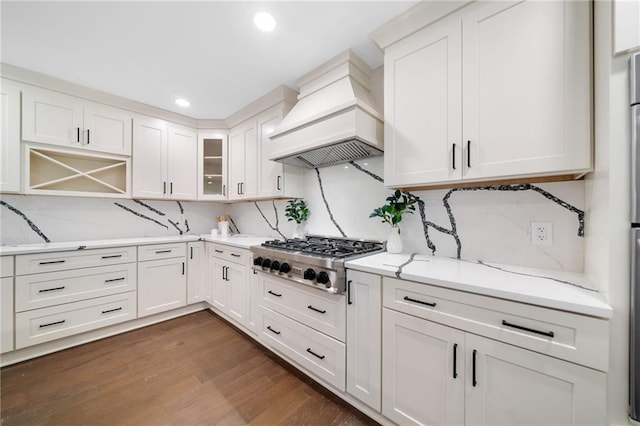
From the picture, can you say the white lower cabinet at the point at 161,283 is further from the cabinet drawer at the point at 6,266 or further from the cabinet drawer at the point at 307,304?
the cabinet drawer at the point at 307,304

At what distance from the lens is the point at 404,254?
177 cm

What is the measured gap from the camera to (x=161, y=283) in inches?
107

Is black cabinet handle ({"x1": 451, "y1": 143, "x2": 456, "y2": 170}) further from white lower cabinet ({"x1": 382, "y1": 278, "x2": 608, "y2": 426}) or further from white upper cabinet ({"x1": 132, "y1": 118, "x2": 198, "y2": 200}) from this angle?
white upper cabinet ({"x1": 132, "y1": 118, "x2": 198, "y2": 200})

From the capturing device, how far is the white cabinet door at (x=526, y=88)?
40.2 inches

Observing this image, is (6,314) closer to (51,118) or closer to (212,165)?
(51,118)

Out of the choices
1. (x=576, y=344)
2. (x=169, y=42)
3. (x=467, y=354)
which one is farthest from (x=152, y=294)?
(x=576, y=344)

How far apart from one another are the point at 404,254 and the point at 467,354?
0.79 meters

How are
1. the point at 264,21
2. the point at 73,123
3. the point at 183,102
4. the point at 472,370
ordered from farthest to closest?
the point at 183,102
the point at 73,123
the point at 264,21
the point at 472,370

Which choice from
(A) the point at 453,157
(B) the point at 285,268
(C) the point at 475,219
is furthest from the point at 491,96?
(B) the point at 285,268

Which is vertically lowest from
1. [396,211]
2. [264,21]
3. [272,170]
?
[396,211]

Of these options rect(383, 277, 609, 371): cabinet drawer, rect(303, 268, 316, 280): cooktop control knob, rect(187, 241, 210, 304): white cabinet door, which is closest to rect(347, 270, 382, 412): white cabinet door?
rect(383, 277, 609, 371): cabinet drawer

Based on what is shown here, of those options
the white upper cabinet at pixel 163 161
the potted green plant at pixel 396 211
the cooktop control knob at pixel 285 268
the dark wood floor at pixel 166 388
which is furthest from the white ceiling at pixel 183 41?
the dark wood floor at pixel 166 388

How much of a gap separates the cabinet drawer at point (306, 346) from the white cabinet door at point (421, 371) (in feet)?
1.06

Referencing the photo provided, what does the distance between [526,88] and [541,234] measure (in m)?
0.80
